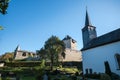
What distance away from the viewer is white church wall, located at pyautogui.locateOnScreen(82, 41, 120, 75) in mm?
31219

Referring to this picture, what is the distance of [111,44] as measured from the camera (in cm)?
3219

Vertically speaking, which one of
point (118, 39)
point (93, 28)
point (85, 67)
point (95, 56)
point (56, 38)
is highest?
point (93, 28)

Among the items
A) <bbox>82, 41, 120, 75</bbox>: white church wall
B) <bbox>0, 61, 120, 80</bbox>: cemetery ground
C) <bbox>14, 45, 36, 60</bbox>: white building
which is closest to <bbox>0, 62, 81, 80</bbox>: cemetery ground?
<bbox>0, 61, 120, 80</bbox>: cemetery ground

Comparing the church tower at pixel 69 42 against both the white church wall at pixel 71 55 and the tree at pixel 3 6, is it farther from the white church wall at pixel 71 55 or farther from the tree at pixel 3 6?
the tree at pixel 3 6

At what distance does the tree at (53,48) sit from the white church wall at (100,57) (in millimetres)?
11324

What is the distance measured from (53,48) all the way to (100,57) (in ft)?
59.0

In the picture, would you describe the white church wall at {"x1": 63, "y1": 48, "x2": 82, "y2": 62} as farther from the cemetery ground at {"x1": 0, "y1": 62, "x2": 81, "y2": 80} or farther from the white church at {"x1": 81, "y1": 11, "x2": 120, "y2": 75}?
the white church at {"x1": 81, "y1": 11, "x2": 120, "y2": 75}

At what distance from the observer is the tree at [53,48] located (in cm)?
4897

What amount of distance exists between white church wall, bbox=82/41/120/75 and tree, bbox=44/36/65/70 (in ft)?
37.2

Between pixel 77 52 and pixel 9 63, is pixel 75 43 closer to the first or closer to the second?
pixel 77 52

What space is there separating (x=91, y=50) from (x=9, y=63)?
106ft

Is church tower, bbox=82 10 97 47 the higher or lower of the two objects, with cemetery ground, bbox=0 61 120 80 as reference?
higher

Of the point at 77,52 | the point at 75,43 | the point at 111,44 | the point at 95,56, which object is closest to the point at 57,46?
the point at 95,56

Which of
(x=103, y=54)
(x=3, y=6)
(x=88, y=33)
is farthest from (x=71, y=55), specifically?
(x=3, y=6)
